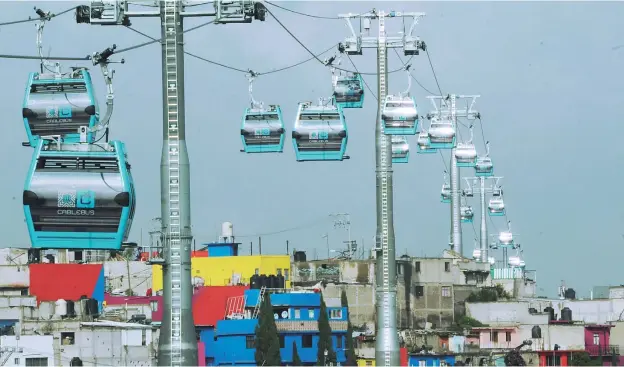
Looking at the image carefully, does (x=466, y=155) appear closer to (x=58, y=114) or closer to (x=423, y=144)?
(x=423, y=144)

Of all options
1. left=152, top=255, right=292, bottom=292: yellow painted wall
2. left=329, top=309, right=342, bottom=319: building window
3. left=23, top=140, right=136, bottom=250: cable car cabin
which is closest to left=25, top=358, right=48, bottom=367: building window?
left=329, top=309, right=342, bottom=319: building window

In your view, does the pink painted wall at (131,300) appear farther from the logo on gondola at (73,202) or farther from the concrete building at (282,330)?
the logo on gondola at (73,202)

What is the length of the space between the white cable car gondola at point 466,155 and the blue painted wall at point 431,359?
1521 centimetres

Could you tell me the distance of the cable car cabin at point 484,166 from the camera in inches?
4673

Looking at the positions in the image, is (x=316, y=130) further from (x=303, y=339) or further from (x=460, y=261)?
(x=460, y=261)

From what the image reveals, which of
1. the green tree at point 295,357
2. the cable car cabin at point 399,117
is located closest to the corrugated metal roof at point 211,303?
the green tree at point 295,357

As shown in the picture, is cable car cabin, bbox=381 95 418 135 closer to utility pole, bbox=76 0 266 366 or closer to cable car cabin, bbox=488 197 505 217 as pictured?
utility pole, bbox=76 0 266 366

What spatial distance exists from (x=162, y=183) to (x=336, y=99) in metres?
30.7

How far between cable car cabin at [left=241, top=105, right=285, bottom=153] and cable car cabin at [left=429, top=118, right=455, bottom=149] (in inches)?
996

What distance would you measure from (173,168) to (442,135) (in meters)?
51.9

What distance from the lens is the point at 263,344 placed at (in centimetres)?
9725

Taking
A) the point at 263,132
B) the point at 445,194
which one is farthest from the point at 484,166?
the point at 263,132

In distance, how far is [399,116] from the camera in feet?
200

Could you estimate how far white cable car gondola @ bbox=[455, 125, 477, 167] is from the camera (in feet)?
364
